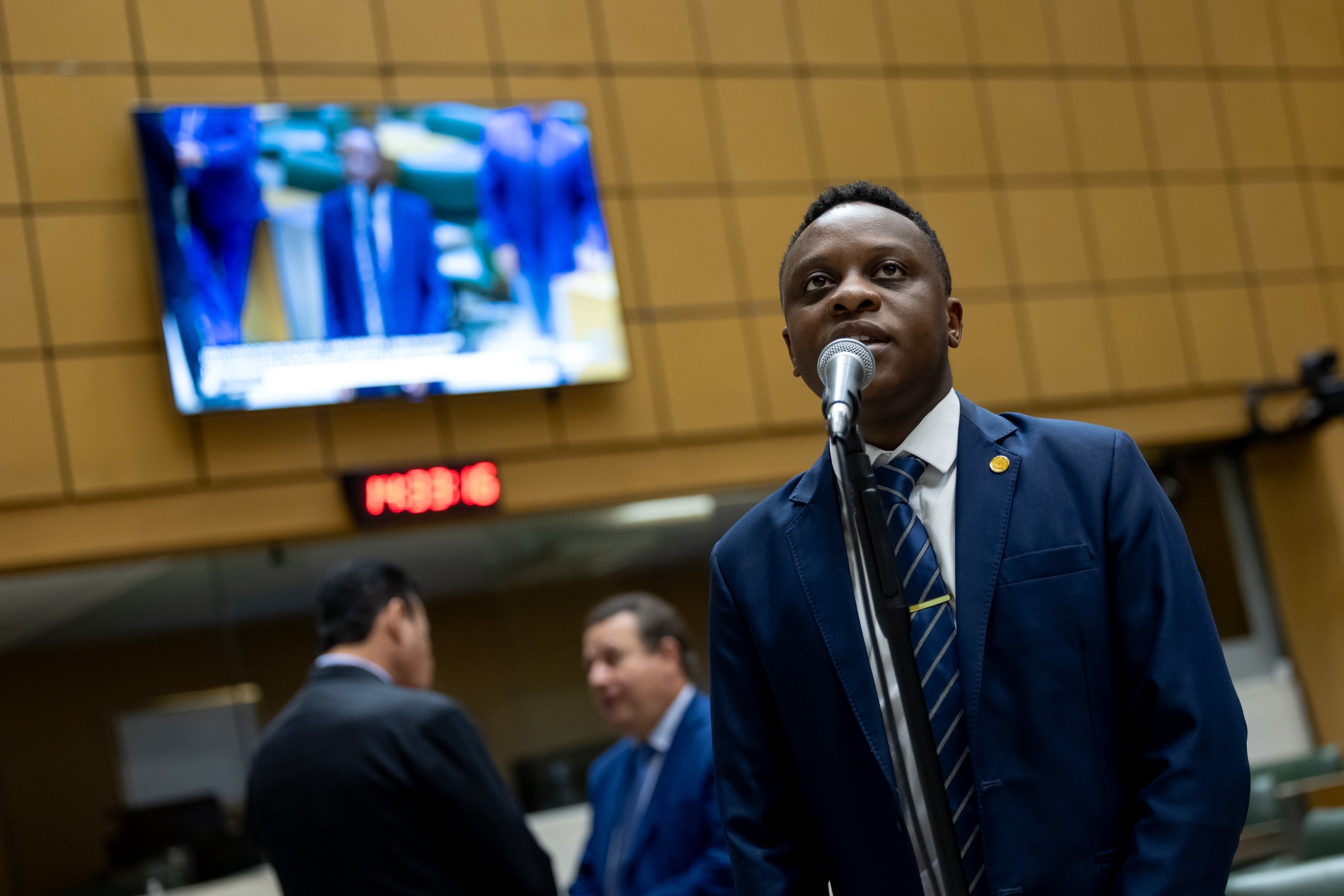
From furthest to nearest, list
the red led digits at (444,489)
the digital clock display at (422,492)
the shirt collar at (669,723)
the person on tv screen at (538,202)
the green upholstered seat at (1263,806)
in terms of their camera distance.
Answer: the person on tv screen at (538,202) → the red led digits at (444,489) → the digital clock display at (422,492) → the green upholstered seat at (1263,806) → the shirt collar at (669,723)

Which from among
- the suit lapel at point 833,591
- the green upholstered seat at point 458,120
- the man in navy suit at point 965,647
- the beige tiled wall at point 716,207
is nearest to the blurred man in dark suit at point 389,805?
the man in navy suit at point 965,647

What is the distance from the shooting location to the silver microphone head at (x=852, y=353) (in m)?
1.30

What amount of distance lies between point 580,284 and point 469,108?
0.96 m

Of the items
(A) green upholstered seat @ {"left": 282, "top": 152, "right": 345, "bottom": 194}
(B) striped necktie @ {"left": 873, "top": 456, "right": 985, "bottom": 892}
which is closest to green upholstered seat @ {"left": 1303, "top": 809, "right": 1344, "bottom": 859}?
(B) striped necktie @ {"left": 873, "top": 456, "right": 985, "bottom": 892}

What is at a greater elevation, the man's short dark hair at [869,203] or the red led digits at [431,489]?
the man's short dark hair at [869,203]

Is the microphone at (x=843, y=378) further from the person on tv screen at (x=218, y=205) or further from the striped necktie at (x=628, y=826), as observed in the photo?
the person on tv screen at (x=218, y=205)

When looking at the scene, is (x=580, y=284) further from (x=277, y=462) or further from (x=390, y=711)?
(x=390, y=711)

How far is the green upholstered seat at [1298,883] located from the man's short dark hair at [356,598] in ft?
6.67

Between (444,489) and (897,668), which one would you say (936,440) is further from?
(444,489)

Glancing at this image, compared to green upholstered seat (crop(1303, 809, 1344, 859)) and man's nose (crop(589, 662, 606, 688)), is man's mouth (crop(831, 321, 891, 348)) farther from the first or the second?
green upholstered seat (crop(1303, 809, 1344, 859))

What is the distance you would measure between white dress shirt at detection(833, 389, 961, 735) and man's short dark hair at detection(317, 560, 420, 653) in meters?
1.98

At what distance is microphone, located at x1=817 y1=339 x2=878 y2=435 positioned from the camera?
1210 millimetres

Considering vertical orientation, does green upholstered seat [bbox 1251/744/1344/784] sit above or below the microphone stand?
below

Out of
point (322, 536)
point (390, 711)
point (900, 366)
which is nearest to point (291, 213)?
point (322, 536)
